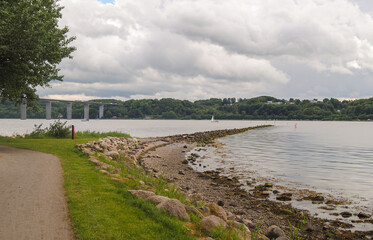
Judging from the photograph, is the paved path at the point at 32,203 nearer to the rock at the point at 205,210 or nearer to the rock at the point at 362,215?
the rock at the point at 205,210

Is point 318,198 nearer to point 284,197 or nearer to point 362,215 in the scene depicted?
point 284,197

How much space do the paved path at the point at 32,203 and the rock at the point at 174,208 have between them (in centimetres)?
276

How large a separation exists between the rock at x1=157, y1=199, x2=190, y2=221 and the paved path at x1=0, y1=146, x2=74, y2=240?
2.76m

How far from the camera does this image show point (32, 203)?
928cm

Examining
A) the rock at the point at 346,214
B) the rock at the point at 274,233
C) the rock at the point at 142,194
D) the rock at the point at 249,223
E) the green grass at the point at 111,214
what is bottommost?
the rock at the point at 346,214

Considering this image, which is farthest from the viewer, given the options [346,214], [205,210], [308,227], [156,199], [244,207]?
[244,207]

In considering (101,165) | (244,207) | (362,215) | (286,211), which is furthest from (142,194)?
(362,215)

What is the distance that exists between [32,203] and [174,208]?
4.35m

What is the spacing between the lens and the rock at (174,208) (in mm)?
9000

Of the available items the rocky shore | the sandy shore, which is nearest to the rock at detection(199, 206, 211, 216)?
the rocky shore

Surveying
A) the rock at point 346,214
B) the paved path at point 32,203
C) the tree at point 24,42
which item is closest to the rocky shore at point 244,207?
the rock at point 346,214

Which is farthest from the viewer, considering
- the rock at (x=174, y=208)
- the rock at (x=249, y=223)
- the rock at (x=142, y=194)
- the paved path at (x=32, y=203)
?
the rock at (x=249, y=223)

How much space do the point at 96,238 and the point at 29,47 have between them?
1585cm

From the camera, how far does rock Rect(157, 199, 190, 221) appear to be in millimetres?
9000
